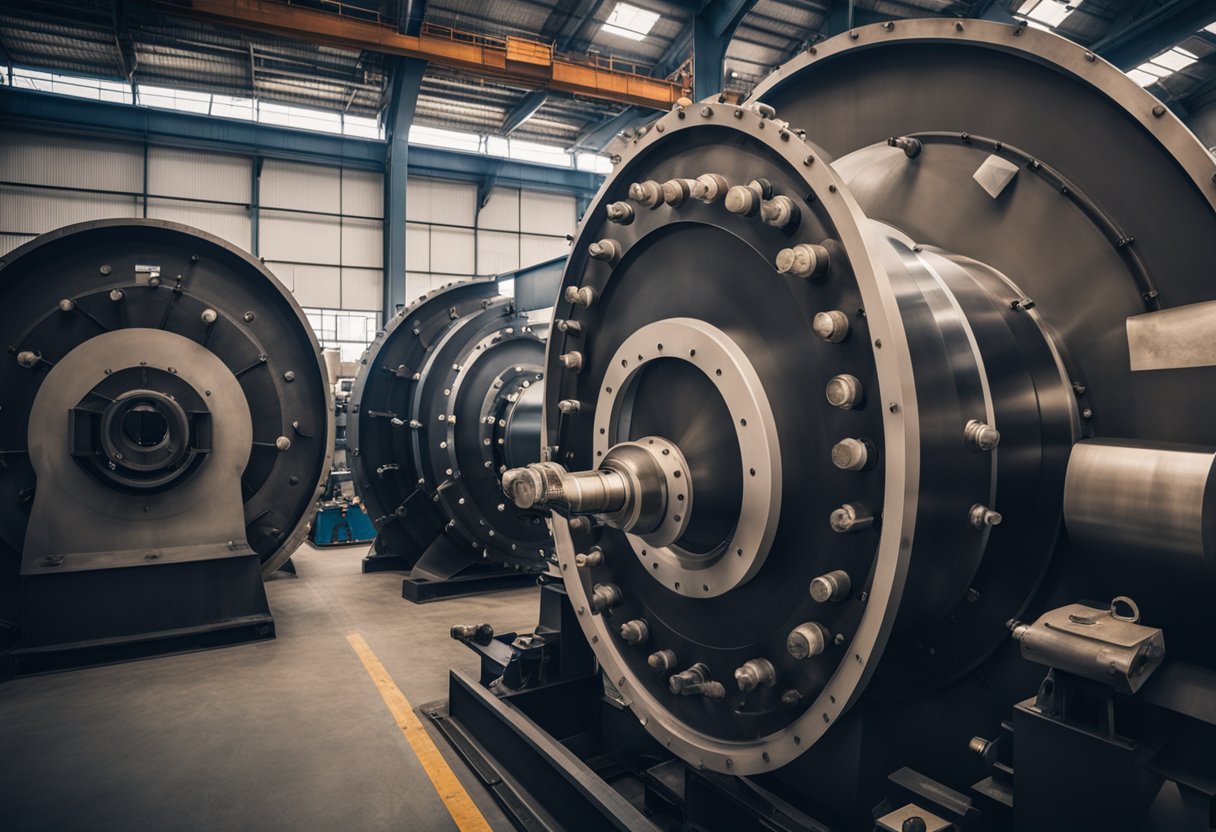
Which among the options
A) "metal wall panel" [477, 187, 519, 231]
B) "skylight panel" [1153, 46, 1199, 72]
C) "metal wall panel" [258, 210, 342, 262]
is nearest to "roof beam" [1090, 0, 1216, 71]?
"skylight panel" [1153, 46, 1199, 72]

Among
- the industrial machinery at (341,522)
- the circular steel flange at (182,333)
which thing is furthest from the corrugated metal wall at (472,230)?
the circular steel flange at (182,333)

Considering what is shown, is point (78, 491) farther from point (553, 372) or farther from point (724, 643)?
point (724, 643)

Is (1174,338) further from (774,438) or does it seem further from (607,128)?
(607,128)

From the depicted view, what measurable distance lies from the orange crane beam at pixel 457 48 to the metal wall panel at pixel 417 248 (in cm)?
440

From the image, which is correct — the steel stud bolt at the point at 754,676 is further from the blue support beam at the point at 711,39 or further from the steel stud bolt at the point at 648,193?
the blue support beam at the point at 711,39

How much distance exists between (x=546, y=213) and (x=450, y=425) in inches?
486

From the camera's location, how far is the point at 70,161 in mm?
13133

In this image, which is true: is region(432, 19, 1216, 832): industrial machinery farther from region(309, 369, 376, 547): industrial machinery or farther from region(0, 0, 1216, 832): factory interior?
region(309, 369, 376, 547): industrial machinery

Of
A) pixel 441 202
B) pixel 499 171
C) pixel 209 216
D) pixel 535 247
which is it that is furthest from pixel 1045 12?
pixel 209 216

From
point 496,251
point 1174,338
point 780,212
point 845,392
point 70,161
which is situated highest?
point 70,161

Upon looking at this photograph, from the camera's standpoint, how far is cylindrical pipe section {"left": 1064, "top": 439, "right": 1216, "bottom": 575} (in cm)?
146

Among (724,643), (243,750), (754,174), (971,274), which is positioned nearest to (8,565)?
(243,750)

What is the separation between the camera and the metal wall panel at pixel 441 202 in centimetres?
1577

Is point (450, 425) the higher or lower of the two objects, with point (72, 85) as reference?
lower
